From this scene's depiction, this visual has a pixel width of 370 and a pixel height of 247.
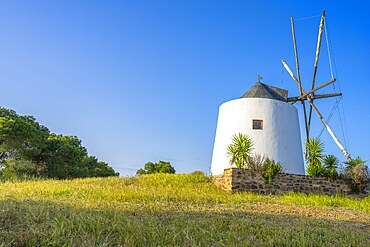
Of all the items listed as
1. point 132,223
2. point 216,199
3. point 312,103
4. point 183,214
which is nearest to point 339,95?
point 312,103

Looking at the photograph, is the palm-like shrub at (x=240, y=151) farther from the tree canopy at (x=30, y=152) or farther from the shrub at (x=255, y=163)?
the tree canopy at (x=30, y=152)

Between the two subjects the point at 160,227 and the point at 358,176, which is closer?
the point at 160,227

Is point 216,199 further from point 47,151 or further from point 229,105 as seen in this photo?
point 47,151

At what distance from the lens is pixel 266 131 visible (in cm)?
1698

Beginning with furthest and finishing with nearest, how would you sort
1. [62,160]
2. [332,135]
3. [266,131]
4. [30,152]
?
[62,160]
[30,152]
[332,135]
[266,131]

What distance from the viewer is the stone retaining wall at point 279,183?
14.0 meters

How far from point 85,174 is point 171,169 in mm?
11736

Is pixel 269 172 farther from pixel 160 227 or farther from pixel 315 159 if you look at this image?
pixel 160 227

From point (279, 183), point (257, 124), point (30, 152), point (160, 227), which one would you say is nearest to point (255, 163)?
point (279, 183)

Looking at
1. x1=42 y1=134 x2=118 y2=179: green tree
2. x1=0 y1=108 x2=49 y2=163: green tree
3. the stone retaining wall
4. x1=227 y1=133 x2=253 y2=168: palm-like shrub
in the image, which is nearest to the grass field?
the stone retaining wall

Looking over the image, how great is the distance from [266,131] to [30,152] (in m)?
16.7

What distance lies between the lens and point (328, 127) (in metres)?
20.2

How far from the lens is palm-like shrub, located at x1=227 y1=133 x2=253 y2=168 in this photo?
1543 centimetres

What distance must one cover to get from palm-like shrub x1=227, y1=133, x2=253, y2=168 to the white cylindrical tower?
97cm
